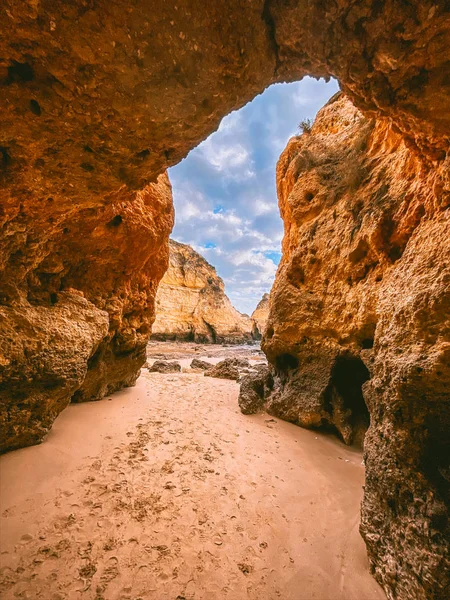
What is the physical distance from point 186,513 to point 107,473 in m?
1.33

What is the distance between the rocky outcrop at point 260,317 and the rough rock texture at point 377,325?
45.1 m

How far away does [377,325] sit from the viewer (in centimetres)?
326

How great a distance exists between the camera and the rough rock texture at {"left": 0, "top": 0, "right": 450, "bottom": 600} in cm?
188

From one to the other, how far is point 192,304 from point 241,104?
36662 millimetres

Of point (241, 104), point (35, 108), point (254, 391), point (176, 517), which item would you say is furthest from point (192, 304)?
point (35, 108)

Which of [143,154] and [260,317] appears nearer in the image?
[143,154]

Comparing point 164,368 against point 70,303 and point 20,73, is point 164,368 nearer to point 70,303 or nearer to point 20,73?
point 70,303

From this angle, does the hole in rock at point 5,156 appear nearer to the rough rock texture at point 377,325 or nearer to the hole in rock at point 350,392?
the rough rock texture at point 377,325

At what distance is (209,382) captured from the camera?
9211 mm

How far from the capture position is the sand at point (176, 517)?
85.7 inches

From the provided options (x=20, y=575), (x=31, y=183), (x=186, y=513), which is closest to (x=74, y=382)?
(x=20, y=575)

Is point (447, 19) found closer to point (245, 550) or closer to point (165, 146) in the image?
point (165, 146)

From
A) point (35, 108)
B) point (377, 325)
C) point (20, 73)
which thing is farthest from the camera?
point (377, 325)

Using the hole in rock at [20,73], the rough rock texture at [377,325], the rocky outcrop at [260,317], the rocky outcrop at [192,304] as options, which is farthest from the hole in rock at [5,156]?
the rocky outcrop at [260,317]
